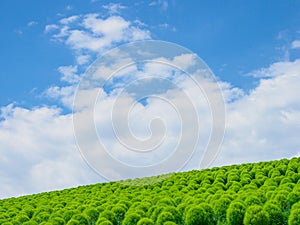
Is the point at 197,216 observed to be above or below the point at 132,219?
below

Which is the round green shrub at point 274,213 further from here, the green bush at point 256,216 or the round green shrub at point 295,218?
the round green shrub at point 295,218

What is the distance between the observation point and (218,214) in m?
15.5

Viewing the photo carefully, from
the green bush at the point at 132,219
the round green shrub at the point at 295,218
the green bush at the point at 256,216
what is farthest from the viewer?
the green bush at the point at 132,219

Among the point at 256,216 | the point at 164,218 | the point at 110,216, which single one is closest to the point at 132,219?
the point at 164,218

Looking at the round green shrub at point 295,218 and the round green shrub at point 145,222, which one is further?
the round green shrub at point 145,222

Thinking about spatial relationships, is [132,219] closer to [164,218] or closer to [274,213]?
[164,218]

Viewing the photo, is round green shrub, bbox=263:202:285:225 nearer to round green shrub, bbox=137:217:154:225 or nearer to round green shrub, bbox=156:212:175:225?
round green shrub, bbox=156:212:175:225

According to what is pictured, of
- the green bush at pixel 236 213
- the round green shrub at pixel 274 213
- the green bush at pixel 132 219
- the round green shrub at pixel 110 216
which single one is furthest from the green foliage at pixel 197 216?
the round green shrub at pixel 110 216

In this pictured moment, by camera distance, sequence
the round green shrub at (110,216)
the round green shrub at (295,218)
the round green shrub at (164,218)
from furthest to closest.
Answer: the round green shrub at (110,216), the round green shrub at (164,218), the round green shrub at (295,218)

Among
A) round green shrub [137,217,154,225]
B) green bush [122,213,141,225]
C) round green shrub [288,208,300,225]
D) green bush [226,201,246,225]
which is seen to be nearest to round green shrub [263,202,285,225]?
round green shrub [288,208,300,225]

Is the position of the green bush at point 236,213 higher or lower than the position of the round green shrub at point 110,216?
lower

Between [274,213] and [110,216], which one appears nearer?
[274,213]

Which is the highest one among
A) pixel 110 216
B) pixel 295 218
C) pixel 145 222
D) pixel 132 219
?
pixel 110 216

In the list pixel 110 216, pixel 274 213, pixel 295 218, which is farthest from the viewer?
pixel 110 216
